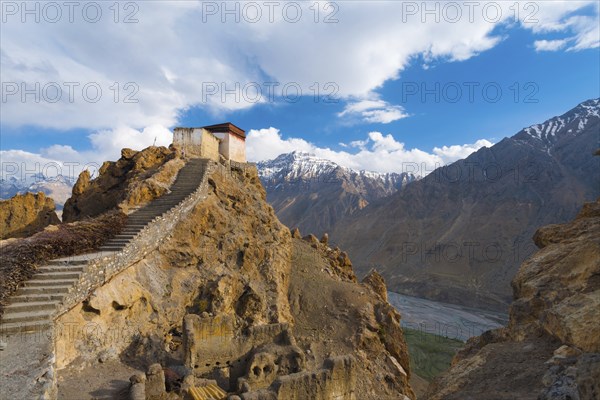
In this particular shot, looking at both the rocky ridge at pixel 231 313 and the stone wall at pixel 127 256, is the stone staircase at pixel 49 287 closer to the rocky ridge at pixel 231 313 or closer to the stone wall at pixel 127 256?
the stone wall at pixel 127 256

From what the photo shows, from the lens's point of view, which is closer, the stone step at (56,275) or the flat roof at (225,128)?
the stone step at (56,275)

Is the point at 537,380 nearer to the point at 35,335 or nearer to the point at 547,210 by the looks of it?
the point at 35,335

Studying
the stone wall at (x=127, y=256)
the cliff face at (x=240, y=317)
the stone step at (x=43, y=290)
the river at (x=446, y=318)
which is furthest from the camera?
the river at (x=446, y=318)

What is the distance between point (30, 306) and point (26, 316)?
19.6 inches

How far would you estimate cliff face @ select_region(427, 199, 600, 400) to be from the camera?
14.7 feet

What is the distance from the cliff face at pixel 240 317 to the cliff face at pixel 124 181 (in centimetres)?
124

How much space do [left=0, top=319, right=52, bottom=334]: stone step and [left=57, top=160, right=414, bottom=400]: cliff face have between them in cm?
132

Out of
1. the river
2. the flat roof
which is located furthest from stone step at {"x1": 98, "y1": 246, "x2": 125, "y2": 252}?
the river

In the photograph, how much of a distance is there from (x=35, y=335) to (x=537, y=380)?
10.1 metres

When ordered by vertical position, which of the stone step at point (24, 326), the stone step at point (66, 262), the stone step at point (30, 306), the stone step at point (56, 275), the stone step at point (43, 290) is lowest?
the stone step at point (24, 326)

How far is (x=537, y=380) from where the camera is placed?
5059mm

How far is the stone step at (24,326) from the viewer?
27.1ft

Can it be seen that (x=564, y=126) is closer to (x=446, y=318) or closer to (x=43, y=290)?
(x=446, y=318)

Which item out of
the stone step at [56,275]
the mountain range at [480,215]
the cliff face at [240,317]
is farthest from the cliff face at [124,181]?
the mountain range at [480,215]
